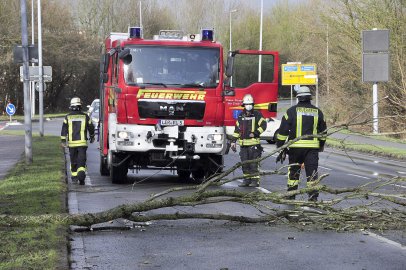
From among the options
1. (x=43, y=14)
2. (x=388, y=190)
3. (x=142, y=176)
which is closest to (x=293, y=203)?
(x=388, y=190)

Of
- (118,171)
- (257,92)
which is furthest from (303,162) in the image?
(257,92)

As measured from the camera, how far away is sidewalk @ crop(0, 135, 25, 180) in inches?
765

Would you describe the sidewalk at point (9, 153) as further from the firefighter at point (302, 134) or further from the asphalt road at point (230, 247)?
the asphalt road at point (230, 247)

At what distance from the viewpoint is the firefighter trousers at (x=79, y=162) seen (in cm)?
1611

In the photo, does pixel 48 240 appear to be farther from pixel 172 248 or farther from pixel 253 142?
pixel 253 142

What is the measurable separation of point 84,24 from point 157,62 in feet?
169

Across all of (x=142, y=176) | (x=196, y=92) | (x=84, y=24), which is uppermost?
(x=84, y=24)

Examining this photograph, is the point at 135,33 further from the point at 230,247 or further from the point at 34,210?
the point at 230,247

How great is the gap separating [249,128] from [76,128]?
3437 mm

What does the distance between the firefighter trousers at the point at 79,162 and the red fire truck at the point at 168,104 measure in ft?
1.85

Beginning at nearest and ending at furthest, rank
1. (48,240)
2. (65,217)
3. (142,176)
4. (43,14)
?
(48,240)
(65,217)
(142,176)
(43,14)

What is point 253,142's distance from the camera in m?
16.2

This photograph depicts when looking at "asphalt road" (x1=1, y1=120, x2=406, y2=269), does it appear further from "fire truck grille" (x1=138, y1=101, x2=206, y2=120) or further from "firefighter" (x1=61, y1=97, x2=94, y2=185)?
"firefighter" (x1=61, y1=97, x2=94, y2=185)

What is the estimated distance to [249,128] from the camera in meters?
16.2
